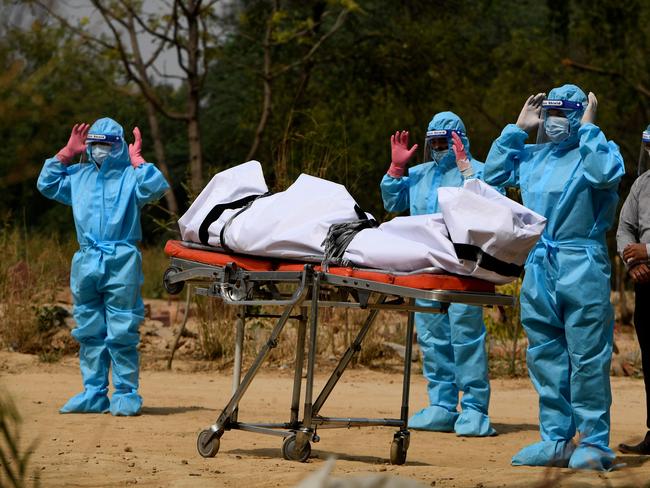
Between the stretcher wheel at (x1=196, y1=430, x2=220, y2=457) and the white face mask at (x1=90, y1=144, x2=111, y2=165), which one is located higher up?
the white face mask at (x1=90, y1=144, x2=111, y2=165)

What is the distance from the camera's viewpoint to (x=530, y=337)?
20.3 feet

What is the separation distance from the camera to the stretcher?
5.11m

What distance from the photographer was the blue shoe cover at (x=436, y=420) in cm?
784

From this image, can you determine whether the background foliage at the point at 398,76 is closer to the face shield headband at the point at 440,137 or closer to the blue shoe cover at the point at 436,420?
the face shield headband at the point at 440,137

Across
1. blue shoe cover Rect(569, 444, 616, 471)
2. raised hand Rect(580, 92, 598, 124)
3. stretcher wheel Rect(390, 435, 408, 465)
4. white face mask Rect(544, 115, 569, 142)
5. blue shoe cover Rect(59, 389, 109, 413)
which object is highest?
raised hand Rect(580, 92, 598, 124)

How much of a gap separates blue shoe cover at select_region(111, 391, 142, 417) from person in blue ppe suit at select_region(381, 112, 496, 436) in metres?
1.88

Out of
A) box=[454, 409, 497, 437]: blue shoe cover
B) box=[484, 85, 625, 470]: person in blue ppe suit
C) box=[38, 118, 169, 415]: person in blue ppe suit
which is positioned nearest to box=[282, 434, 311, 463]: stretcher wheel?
box=[484, 85, 625, 470]: person in blue ppe suit

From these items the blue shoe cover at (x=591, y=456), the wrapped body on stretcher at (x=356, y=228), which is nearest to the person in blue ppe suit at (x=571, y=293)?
the blue shoe cover at (x=591, y=456)

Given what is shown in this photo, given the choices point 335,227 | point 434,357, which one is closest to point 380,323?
point 434,357

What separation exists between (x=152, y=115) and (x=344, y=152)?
416 inches

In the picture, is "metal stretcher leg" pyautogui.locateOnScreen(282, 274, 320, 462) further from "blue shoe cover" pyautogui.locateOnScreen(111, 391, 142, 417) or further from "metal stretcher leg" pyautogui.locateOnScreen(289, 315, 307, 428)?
"blue shoe cover" pyautogui.locateOnScreen(111, 391, 142, 417)

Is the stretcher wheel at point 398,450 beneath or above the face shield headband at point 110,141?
beneath

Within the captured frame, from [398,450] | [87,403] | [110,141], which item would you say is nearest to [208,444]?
[398,450]

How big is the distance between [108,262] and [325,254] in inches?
114
